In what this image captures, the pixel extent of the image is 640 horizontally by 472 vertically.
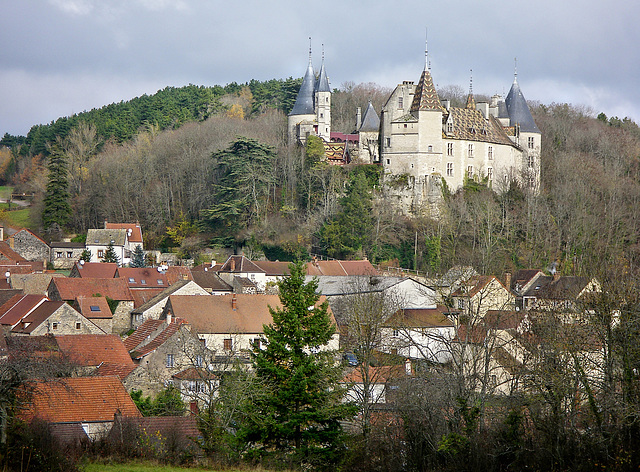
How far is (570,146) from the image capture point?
64.6 m

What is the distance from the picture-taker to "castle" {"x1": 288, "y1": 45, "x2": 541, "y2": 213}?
54.6m

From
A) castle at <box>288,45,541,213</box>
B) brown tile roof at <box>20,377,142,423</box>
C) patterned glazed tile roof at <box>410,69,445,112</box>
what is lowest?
brown tile roof at <box>20,377,142,423</box>

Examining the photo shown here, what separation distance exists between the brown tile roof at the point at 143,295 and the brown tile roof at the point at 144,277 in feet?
5.63

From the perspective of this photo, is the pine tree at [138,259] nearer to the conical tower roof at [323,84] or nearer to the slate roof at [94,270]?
the slate roof at [94,270]

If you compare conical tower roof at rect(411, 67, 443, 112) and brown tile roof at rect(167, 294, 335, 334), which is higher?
conical tower roof at rect(411, 67, 443, 112)

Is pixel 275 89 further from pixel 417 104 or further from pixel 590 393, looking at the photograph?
pixel 590 393

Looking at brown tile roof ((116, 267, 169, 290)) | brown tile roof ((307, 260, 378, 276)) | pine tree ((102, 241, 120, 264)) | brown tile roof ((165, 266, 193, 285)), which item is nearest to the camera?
brown tile roof ((116, 267, 169, 290))

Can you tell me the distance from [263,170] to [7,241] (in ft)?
62.5

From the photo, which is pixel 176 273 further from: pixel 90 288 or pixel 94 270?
pixel 90 288

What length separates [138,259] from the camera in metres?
53.5

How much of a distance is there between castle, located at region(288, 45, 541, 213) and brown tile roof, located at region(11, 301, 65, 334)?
1027 inches

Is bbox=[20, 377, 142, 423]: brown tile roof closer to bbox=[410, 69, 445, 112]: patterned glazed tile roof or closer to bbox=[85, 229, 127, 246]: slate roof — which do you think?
bbox=[85, 229, 127, 246]: slate roof

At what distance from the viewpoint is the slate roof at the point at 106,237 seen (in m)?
55.6

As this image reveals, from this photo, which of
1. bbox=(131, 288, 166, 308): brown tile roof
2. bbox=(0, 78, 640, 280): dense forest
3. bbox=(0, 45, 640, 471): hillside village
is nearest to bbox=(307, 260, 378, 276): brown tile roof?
bbox=(0, 45, 640, 471): hillside village
